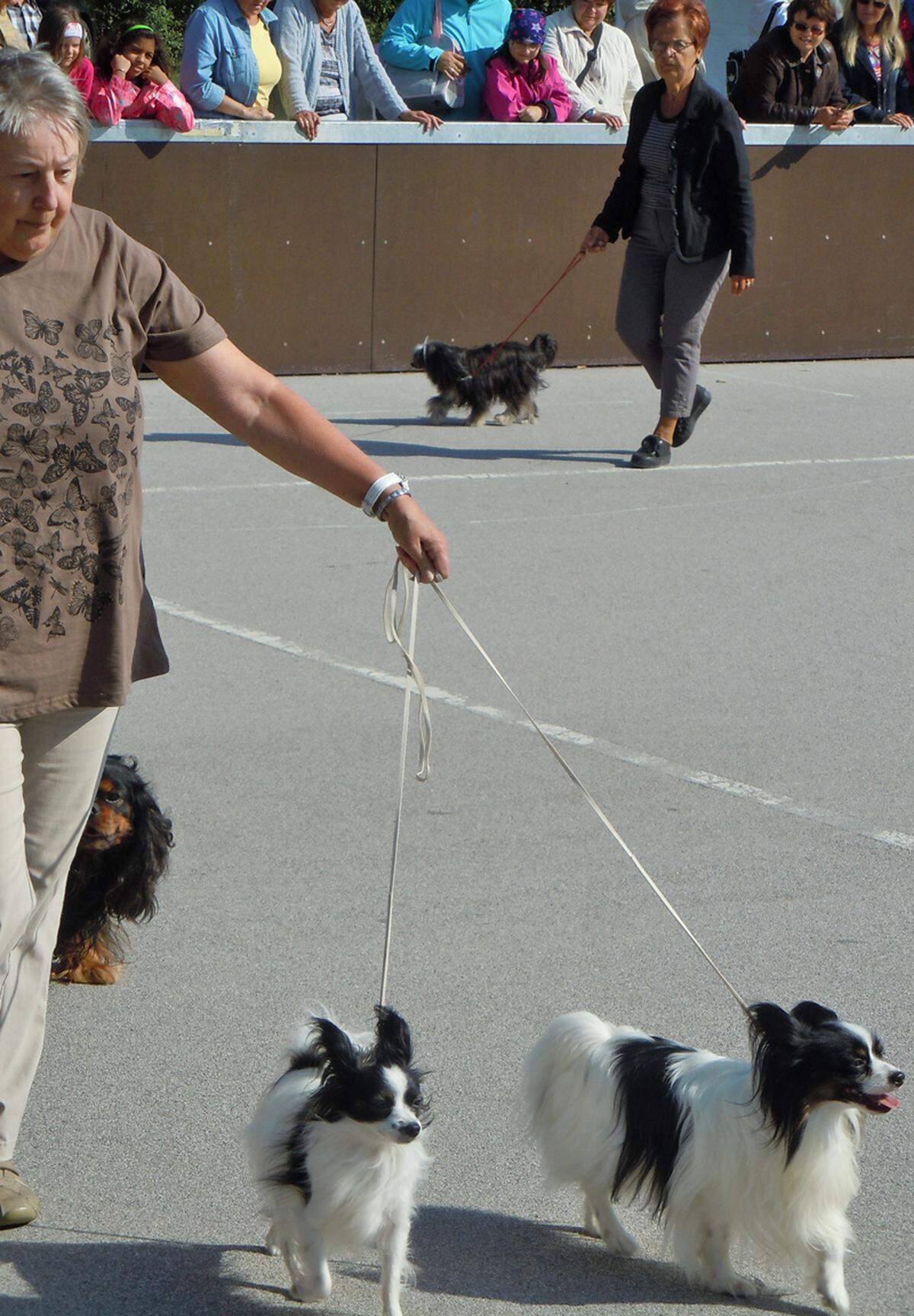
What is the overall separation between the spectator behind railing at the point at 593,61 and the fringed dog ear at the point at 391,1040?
1250cm

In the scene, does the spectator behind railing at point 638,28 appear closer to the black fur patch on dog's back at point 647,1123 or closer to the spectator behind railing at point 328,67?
the spectator behind railing at point 328,67

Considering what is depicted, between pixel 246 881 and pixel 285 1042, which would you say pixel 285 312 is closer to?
pixel 246 881

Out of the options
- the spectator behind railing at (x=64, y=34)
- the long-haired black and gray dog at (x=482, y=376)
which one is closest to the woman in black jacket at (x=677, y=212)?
the long-haired black and gray dog at (x=482, y=376)

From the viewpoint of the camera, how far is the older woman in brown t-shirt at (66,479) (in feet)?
9.29

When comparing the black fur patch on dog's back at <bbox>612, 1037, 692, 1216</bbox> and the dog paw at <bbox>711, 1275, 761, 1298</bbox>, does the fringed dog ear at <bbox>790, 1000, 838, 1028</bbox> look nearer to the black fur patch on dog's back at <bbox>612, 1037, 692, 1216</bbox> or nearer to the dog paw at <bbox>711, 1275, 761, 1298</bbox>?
the black fur patch on dog's back at <bbox>612, 1037, 692, 1216</bbox>

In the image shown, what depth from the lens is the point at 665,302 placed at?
404 inches

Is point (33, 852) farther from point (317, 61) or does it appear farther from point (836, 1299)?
point (317, 61)

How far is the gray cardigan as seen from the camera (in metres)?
12.9

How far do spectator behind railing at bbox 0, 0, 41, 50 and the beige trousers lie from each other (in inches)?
372

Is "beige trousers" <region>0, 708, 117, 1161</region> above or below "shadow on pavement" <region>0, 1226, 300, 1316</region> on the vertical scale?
above

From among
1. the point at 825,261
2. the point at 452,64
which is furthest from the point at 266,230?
the point at 825,261

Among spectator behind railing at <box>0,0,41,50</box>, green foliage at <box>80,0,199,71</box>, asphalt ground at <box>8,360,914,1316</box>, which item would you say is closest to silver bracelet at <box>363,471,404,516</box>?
asphalt ground at <box>8,360,914,1316</box>

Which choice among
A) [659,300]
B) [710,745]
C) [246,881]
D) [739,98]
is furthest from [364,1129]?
[739,98]

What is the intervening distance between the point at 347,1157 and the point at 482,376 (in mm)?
9412
